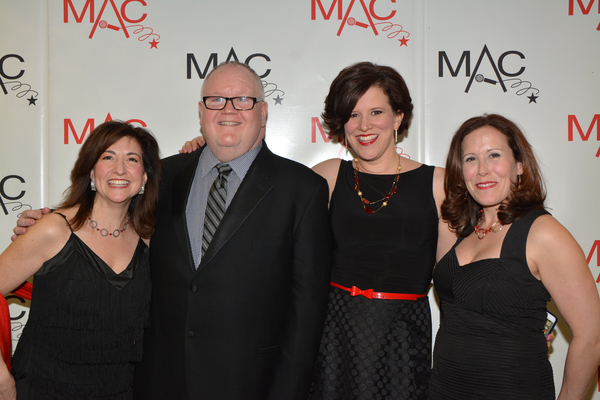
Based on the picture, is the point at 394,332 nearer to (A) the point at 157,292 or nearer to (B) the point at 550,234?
(B) the point at 550,234

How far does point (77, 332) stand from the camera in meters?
1.62

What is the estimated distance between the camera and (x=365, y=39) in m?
2.54

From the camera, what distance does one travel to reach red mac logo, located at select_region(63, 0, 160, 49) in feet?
8.49

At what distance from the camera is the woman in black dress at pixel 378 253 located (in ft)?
5.70

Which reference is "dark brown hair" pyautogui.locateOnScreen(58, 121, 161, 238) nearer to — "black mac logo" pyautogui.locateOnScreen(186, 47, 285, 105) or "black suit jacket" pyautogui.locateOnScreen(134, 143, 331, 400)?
"black suit jacket" pyautogui.locateOnScreen(134, 143, 331, 400)

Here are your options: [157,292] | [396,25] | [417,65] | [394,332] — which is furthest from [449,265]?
[396,25]

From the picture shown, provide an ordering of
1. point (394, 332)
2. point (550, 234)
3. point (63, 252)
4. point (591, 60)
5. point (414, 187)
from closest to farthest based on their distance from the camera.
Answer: point (550, 234) → point (63, 252) → point (394, 332) → point (414, 187) → point (591, 60)

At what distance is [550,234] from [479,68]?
1.45 m

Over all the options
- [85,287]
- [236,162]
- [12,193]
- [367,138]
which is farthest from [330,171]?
[12,193]

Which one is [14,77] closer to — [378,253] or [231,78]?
[231,78]

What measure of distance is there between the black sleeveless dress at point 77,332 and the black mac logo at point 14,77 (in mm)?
1514

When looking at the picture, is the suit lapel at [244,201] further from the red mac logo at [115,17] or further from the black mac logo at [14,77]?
the black mac logo at [14,77]

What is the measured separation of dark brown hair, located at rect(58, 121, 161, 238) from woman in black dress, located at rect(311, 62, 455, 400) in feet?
2.70

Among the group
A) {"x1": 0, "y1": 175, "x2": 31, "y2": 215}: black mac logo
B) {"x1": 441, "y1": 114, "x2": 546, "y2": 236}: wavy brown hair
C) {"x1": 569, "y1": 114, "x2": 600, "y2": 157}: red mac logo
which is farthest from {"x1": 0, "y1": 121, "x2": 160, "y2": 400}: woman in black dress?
{"x1": 569, "y1": 114, "x2": 600, "y2": 157}: red mac logo
